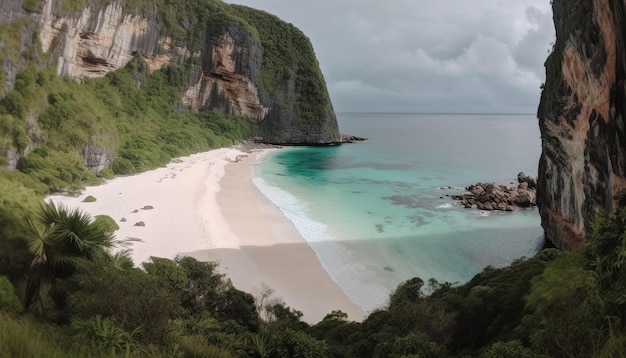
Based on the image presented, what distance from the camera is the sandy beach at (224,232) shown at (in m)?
14.2

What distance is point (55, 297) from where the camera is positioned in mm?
7270

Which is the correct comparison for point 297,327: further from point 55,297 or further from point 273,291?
point 55,297

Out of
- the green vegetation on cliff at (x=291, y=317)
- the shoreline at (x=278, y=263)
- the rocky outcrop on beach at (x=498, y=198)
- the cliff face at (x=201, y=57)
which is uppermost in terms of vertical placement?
the cliff face at (x=201, y=57)

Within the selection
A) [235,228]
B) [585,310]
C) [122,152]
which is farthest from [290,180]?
[585,310]

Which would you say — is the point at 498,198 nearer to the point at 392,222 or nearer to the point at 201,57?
the point at 392,222

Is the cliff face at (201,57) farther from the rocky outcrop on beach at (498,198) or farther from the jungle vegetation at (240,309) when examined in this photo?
the rocky outcrop on beach at (498,198)

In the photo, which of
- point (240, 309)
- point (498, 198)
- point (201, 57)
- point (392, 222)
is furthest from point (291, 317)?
point (201, 57)

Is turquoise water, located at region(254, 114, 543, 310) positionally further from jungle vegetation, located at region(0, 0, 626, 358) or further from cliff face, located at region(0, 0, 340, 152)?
cliff face, located at region(0, 0, 340, 152)

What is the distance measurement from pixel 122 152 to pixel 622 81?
3470 cm

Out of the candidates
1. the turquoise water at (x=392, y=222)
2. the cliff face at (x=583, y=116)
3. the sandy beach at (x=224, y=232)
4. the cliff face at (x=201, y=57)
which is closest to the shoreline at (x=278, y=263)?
the sandy beach at (x=224, y=232)

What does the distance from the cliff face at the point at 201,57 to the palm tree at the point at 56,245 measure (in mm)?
23154

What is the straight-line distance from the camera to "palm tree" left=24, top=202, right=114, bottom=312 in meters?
7.19

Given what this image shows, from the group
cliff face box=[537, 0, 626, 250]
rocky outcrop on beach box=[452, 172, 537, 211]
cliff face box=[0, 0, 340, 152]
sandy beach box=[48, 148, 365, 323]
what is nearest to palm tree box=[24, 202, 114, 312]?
sandy beach box=[48, 148, 365, 323]

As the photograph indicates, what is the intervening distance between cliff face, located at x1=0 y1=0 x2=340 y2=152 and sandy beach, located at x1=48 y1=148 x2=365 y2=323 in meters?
11.5
